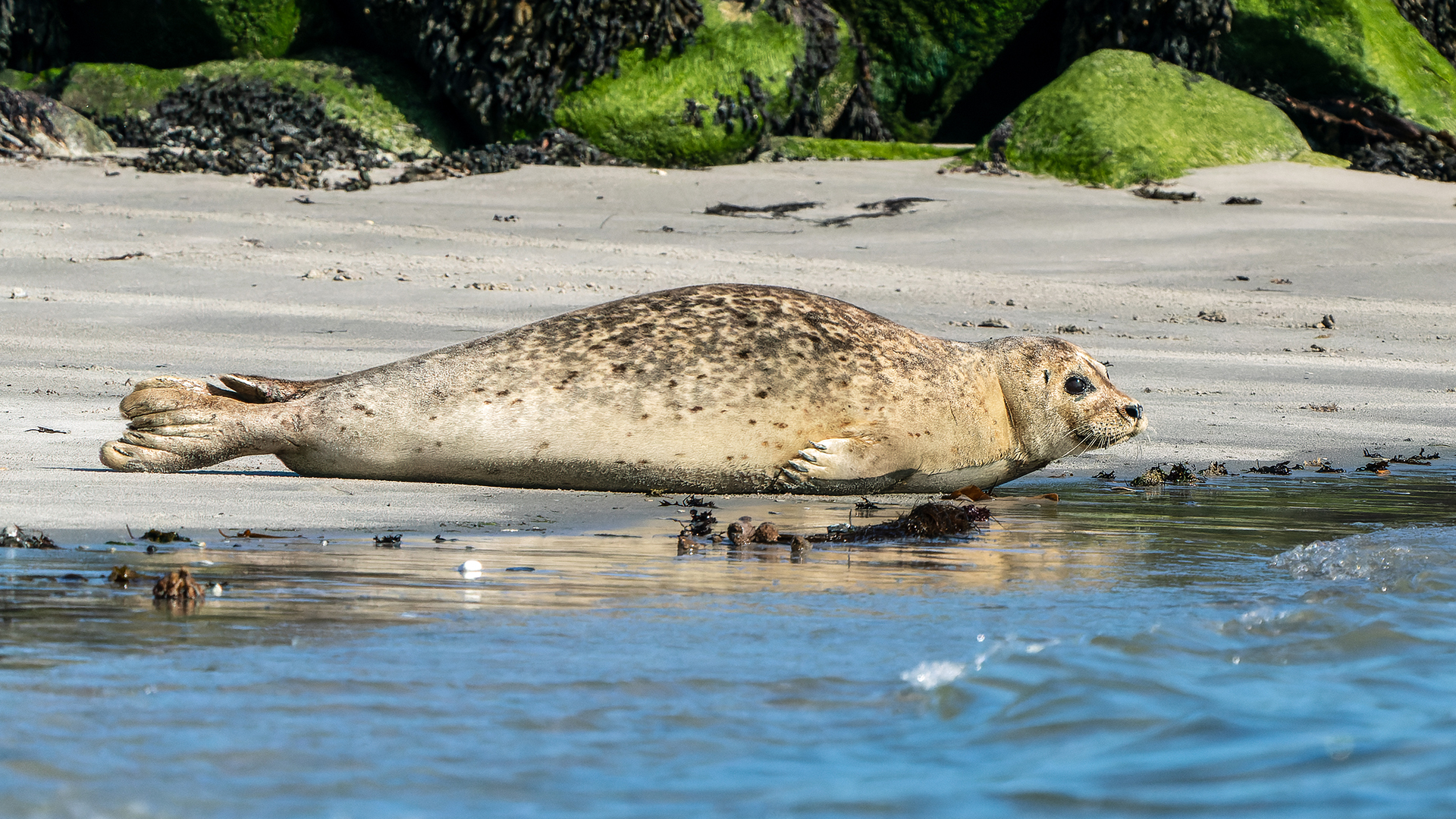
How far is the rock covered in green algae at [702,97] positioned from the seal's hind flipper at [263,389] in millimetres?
7409

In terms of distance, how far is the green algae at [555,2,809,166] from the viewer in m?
11.8

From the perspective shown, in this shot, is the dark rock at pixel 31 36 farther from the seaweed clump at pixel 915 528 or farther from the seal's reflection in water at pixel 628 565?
the seaweed clump at pixel 915 528

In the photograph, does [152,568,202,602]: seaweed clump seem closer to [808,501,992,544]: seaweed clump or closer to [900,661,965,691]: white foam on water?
[900,661,965,691]: white foam on water

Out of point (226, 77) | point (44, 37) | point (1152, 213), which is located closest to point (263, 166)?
point (226, 77)

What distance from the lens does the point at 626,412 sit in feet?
15.0

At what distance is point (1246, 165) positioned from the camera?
1182cm

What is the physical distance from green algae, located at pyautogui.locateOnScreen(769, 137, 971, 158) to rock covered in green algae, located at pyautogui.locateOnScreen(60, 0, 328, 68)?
12.8ft

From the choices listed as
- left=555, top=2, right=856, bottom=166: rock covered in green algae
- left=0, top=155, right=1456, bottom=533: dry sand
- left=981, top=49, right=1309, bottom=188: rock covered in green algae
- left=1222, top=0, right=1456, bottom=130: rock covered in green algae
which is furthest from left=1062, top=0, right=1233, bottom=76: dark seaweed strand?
left=555, top=2, right=856, bottom=166: rock covered in green algae

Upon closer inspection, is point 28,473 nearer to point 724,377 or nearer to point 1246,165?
point 724,377

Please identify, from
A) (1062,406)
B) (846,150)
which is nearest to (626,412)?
(1062,406)

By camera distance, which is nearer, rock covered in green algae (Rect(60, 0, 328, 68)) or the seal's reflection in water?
the seal's reflection in water

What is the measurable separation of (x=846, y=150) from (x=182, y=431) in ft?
28.2

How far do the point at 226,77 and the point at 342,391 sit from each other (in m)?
8.49

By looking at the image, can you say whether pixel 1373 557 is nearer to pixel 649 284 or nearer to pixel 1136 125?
pixel 649 284
